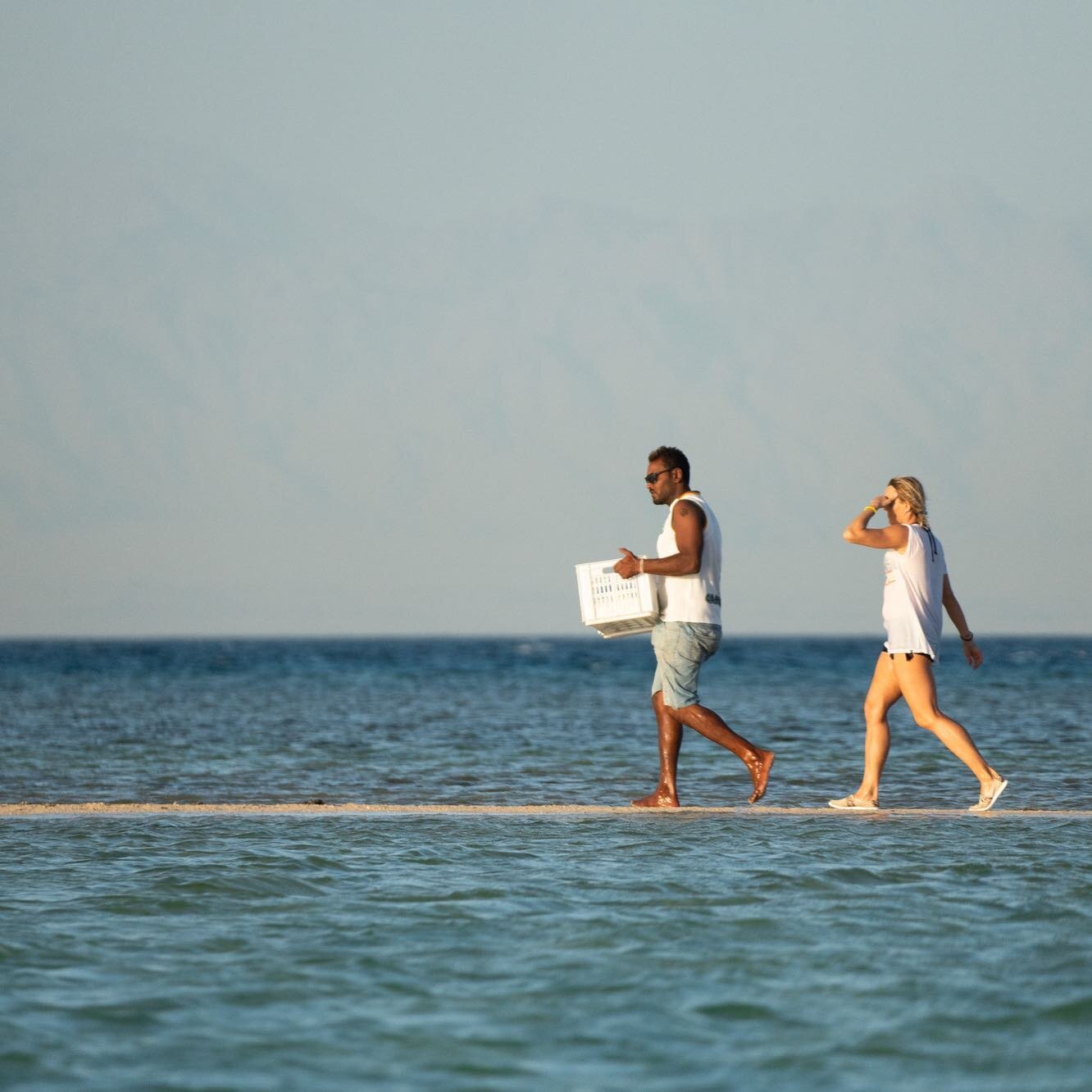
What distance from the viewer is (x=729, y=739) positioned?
7859 mm

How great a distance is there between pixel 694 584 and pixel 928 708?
1371 millimetres

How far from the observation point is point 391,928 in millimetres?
5074

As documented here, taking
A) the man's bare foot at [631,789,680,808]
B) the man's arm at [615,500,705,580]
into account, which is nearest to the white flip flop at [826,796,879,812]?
the man's bare foot at [631,789,680,808]

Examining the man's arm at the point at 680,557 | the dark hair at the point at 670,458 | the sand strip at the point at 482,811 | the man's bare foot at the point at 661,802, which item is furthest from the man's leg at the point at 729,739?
the dark hair at the point at 670,458

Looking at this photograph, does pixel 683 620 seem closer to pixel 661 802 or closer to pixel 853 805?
pixel 661 802

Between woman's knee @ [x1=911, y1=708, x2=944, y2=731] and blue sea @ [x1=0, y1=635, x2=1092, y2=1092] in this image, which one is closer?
blue sea @ [x1=0, y1=635, x2=1092, y2=1092]

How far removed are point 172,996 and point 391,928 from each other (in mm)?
989

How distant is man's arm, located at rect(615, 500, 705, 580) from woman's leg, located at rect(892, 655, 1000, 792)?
3.92 ft

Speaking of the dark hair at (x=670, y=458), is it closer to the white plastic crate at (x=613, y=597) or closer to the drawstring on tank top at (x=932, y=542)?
the white plastic crate at (x=613, y=597)

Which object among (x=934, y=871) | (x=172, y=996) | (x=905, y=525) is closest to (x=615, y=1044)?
(x=172, y=996)

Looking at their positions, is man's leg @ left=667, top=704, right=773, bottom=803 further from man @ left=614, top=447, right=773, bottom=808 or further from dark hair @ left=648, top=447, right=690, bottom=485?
dark hair @ left=648, top=447, right=690, bottom=485

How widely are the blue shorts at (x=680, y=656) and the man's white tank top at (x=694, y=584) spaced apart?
0.05 metres

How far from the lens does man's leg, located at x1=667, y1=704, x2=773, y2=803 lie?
25.5ft

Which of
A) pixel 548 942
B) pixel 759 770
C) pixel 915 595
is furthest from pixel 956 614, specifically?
pixel 548 942
